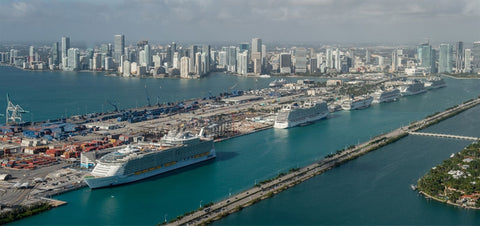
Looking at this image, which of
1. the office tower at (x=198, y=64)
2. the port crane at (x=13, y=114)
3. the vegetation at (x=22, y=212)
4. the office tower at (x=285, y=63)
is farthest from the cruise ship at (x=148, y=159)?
the office tower at (x=285, y=63)

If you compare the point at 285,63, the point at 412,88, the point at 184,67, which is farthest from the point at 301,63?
the point at 412,88

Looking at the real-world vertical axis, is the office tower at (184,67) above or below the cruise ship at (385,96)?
above

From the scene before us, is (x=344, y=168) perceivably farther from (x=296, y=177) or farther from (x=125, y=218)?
(x=125, y=218)

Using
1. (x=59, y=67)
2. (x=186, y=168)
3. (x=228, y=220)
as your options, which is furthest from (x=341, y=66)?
(x=228, y=220)

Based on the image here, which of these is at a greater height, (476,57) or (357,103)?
(476,57)

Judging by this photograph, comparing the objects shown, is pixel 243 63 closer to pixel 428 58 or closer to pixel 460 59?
pixel 428 58

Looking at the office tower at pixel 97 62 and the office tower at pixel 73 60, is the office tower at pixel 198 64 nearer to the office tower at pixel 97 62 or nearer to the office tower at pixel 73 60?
the office tower at pixel 97 62
